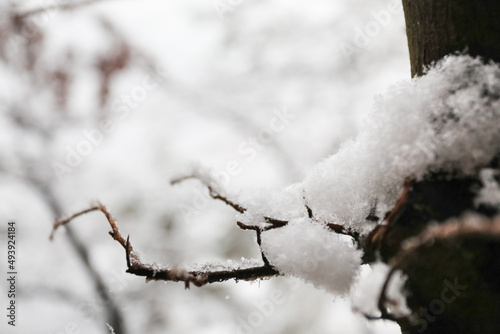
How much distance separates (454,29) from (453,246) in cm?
32

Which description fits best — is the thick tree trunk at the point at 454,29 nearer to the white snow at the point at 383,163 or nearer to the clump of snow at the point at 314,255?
the white snow at the point at 383,163

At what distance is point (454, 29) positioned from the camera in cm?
54

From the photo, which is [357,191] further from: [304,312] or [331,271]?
[304,312]

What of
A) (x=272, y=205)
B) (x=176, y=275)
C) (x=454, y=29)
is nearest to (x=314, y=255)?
(x=272, y=205)

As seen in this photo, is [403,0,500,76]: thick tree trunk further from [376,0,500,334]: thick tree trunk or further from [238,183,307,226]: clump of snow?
[238,183,307,226]: clump of snow

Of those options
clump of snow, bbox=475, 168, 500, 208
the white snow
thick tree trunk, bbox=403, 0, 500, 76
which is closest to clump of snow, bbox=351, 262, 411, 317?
the white snow

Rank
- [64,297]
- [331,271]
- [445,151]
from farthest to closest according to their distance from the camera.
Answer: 1. [64,297]
2. [331,271]
3. [445,151]

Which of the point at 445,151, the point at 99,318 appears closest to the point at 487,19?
the point at 445,151

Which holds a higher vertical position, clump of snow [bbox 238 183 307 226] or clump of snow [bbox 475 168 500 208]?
clump of snow [bbox 475 168 500 208]

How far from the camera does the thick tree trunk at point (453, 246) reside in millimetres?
458

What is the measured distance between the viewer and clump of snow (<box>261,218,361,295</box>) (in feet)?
1.91

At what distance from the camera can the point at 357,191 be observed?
0.59 m

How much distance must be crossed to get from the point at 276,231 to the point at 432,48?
405mm

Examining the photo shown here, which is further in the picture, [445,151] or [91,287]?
[91,287]
